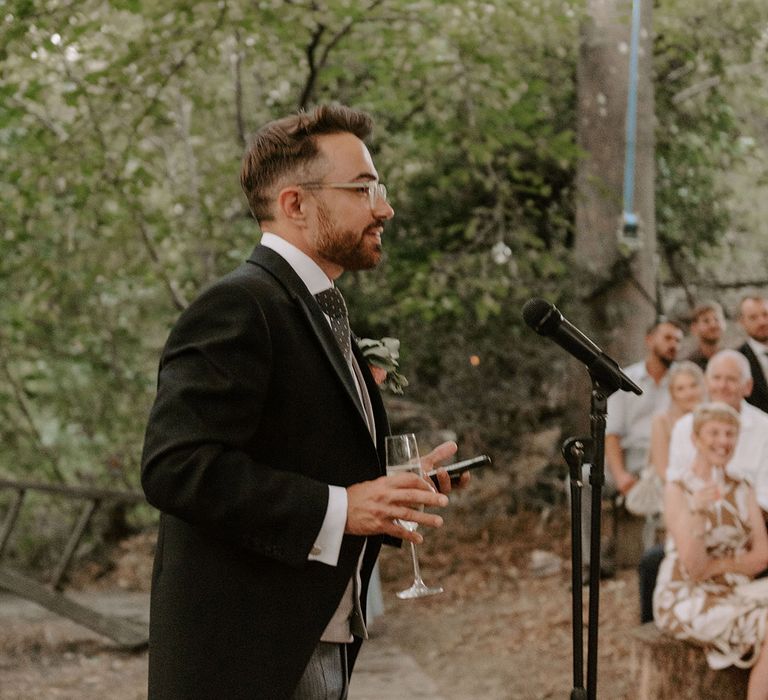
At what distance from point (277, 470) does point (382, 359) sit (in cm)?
69

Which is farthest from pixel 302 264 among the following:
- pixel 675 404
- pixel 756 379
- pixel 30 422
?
pixel 30 422

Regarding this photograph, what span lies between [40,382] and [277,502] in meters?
9.00

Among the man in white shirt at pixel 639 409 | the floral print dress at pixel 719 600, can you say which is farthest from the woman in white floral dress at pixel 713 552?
the man in white shirt at pixel 639 409

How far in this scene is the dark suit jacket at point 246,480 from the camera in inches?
72.5

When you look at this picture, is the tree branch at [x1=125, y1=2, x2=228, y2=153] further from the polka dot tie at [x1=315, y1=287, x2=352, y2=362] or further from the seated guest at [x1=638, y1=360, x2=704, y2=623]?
the polka dot tie at [x1=315, y1=287, x2=352, y2=362]

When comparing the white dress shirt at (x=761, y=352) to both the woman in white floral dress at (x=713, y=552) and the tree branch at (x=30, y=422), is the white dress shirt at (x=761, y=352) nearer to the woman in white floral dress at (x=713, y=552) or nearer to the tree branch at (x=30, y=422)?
the woman in white floral dress at (x=713, y=552)

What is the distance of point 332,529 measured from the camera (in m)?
1.90

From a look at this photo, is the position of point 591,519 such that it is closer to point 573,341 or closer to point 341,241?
point 573,341

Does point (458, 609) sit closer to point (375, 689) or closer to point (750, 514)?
point (375, 689)

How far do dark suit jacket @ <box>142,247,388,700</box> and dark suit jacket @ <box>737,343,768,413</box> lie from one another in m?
4.36

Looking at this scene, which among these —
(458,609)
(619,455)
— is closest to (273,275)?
(619,455)

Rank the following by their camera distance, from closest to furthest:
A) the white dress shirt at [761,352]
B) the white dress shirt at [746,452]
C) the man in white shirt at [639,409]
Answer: the white dress shirt at [746,452] < the white dress shirt at [761,352] < the man in white shirt at [639,409]

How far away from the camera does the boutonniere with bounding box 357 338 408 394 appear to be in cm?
253

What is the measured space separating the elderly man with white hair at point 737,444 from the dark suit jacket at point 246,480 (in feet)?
9.27
